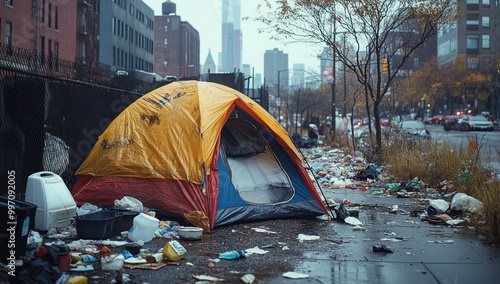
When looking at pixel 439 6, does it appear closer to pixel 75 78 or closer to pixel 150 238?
pixel 75 78

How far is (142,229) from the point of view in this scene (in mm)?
7430

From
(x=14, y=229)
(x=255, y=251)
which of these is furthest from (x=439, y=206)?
(x=14, y=229)

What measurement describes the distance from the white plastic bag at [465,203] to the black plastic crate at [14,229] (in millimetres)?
6398

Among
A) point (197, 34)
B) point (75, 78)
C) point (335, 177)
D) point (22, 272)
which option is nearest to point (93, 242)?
point (22, 272)

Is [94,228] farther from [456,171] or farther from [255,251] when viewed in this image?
[456,171]

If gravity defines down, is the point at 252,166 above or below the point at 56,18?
below

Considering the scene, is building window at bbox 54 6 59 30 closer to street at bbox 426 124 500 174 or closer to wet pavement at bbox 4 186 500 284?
street at bbox 426 124 500 174

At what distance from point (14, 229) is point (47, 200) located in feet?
5.76

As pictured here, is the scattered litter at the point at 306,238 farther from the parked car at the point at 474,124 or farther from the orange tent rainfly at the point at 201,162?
the parked car at the point at 474,124

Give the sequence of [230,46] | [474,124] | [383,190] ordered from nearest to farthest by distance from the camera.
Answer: [383,190] < [474,124] < [230,46]

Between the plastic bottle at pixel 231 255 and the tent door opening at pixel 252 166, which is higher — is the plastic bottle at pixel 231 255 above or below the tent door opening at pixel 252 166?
below

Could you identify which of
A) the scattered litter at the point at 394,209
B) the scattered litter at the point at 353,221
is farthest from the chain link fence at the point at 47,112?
the scattered litter at the point at 394,209

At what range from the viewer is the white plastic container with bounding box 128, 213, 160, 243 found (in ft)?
24.3

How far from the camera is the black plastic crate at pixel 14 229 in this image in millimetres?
5859
